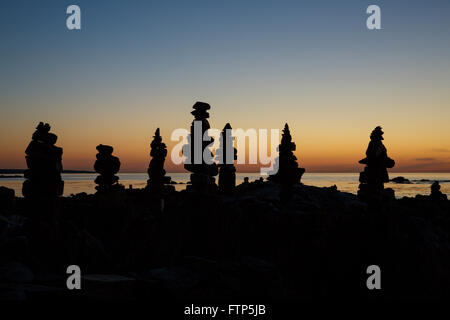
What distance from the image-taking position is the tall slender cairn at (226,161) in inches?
1710

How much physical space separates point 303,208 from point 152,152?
17410 millimetres

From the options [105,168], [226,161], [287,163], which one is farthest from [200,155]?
[226,161]

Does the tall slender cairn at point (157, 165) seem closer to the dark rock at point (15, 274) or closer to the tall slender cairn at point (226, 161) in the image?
the tall slender cairn at point (226, 161)

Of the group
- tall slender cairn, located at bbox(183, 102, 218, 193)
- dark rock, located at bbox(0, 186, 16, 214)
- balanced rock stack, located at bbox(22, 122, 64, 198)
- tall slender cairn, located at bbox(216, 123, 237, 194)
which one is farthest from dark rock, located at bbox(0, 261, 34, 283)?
tall slender cairn, located at bbox(216, 123, 237, 194)

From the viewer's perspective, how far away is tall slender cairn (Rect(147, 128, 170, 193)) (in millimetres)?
39062

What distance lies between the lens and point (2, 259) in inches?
523

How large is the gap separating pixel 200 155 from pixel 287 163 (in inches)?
588

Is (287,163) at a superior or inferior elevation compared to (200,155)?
inferior

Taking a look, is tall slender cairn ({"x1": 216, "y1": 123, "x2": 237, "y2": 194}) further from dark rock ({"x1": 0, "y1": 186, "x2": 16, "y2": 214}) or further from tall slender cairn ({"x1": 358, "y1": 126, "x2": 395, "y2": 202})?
dark rock ({"x1": 0, "y1": 186, "x2": 16, "y2": 214})

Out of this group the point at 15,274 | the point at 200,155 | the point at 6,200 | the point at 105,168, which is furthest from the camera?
the point at 6,200

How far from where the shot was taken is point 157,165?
39719mm

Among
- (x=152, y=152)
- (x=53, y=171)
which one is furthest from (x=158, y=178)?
(x=53, y=171)

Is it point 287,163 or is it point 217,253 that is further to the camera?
point 287,163

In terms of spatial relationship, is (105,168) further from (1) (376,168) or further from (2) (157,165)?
(1) (376,168)
